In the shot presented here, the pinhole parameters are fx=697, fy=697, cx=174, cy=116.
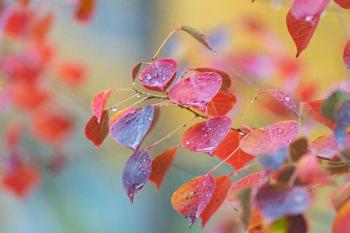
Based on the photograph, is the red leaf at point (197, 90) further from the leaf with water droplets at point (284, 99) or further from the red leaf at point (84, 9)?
the red leaf at point (84, 9)

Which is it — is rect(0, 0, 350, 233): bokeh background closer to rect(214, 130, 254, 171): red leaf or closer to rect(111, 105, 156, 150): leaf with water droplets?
rect(214, 130, 254, 171): red leaf

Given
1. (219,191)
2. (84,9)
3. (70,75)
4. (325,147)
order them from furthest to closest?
(70,75)
(84,9)
(219,191)
(325,147)

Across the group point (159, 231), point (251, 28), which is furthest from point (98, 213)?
point (251, 28)

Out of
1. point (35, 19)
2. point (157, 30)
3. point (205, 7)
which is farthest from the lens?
point (205, 7)

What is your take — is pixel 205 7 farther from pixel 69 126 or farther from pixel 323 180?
pixel 323 180

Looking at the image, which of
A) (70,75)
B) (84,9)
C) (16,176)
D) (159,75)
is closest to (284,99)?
(159,75)

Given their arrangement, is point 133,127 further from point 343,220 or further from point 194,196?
point 343,220
